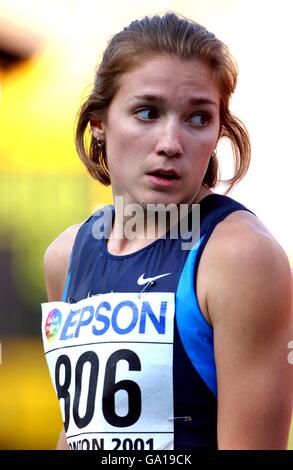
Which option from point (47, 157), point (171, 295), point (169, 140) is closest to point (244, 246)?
point (171, 295)

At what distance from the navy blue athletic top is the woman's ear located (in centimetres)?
38

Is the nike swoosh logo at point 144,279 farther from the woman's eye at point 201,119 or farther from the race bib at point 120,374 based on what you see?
the woman's eye at point 201,119

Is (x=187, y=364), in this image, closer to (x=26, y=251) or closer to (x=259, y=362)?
(x=259, y=362)

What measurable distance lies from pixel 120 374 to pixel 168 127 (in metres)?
0.62

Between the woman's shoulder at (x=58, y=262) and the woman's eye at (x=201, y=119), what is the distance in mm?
639

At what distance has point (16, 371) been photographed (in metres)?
5.22

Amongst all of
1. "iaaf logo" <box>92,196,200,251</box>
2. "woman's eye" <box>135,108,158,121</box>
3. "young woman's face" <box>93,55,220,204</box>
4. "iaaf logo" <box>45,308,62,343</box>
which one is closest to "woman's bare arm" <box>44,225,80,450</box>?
"iaaf logo" <box>92,196,200,251</box>

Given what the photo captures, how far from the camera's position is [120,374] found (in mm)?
2230

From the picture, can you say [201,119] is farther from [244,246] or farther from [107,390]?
[107,390]

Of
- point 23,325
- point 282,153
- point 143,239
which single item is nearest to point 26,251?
point 23,325

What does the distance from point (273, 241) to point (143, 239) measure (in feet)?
1.39

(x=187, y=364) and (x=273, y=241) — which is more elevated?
(x=273, y=241)
